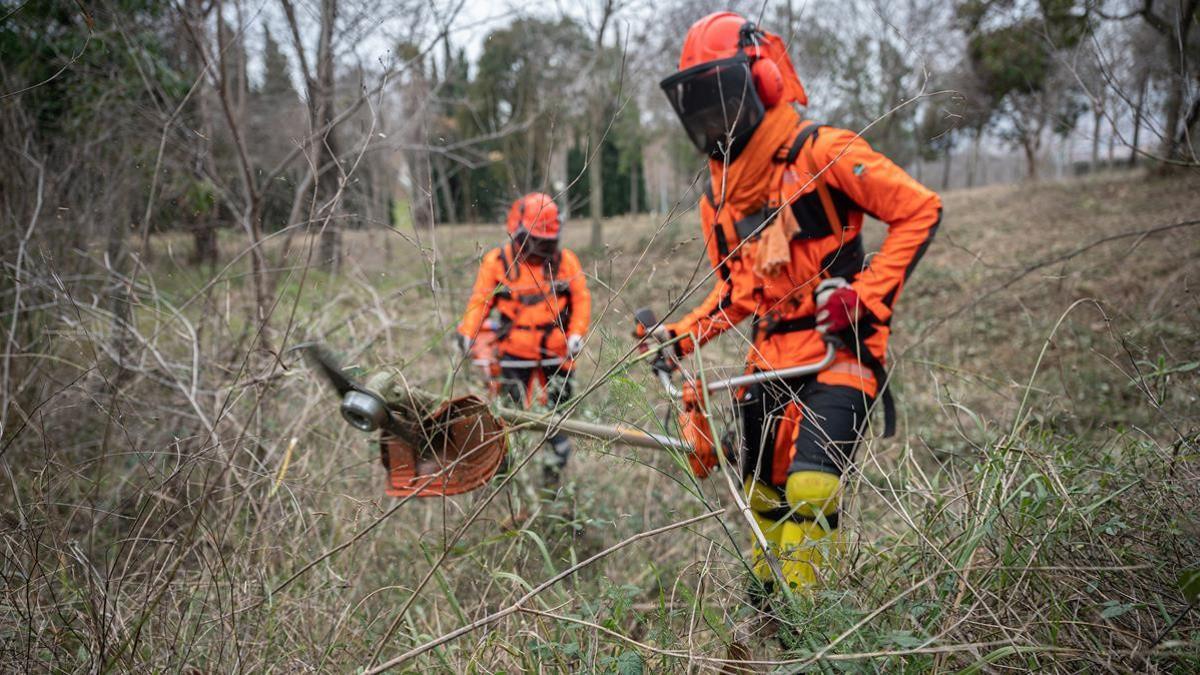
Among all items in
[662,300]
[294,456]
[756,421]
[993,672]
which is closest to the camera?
[993,672]

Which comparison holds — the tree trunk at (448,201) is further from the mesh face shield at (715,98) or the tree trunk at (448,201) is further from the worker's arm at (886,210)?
the worker's arm at (886,210)

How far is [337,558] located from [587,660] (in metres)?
1.49

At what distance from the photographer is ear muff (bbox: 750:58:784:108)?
262 cm

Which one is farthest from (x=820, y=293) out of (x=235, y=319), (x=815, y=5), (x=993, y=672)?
(x=815, y=5)

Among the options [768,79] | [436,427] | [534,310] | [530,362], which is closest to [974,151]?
[534,310]

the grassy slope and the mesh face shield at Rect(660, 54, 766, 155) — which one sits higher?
the mesh face shield at Rect(660, 54, 766, 155)

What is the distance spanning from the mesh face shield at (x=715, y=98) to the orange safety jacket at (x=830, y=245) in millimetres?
180

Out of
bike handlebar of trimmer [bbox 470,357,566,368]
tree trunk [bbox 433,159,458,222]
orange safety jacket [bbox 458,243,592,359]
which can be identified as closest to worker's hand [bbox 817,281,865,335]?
tree trunk [bbox 433,159,458,222]

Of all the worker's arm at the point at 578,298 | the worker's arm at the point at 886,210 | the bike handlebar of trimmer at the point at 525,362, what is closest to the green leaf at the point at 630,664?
the worker's arm at the point at 886,210

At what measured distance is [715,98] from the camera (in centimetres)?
262

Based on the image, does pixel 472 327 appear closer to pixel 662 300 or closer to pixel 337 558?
pixel 337 558

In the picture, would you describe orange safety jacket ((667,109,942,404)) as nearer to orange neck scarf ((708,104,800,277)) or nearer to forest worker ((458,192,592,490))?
orange neck scarf ((708,104,800,277))

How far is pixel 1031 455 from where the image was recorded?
1733mm

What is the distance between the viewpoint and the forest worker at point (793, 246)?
238cm
